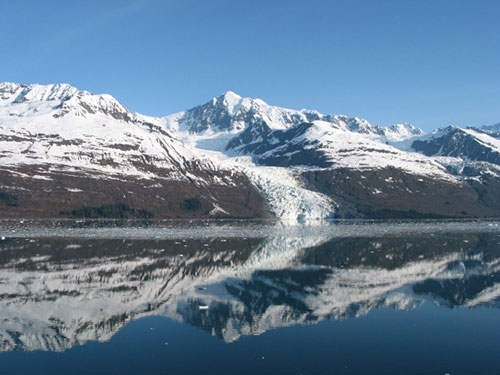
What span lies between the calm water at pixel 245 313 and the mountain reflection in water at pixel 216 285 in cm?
15

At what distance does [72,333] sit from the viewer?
27.3 meters

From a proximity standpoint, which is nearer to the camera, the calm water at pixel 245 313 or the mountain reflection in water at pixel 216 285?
the calm water at pixel 245 313

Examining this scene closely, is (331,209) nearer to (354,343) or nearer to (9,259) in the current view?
(9,259)

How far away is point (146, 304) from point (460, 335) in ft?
68.5

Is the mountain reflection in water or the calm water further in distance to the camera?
the mountain reflection in water

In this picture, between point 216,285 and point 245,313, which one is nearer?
point 245,313

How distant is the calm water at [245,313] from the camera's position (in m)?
23.2

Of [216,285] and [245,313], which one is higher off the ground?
[216,285]

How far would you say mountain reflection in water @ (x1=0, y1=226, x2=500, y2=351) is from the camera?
96.8ft

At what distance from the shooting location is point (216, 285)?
1577 inches

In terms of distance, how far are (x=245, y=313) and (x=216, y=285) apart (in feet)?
29.4

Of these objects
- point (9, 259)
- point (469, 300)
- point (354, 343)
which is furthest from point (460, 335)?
point (9, 259)

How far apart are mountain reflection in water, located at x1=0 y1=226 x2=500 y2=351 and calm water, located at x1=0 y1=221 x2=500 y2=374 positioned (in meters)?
0.15

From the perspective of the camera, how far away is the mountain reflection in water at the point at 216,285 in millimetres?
29500
